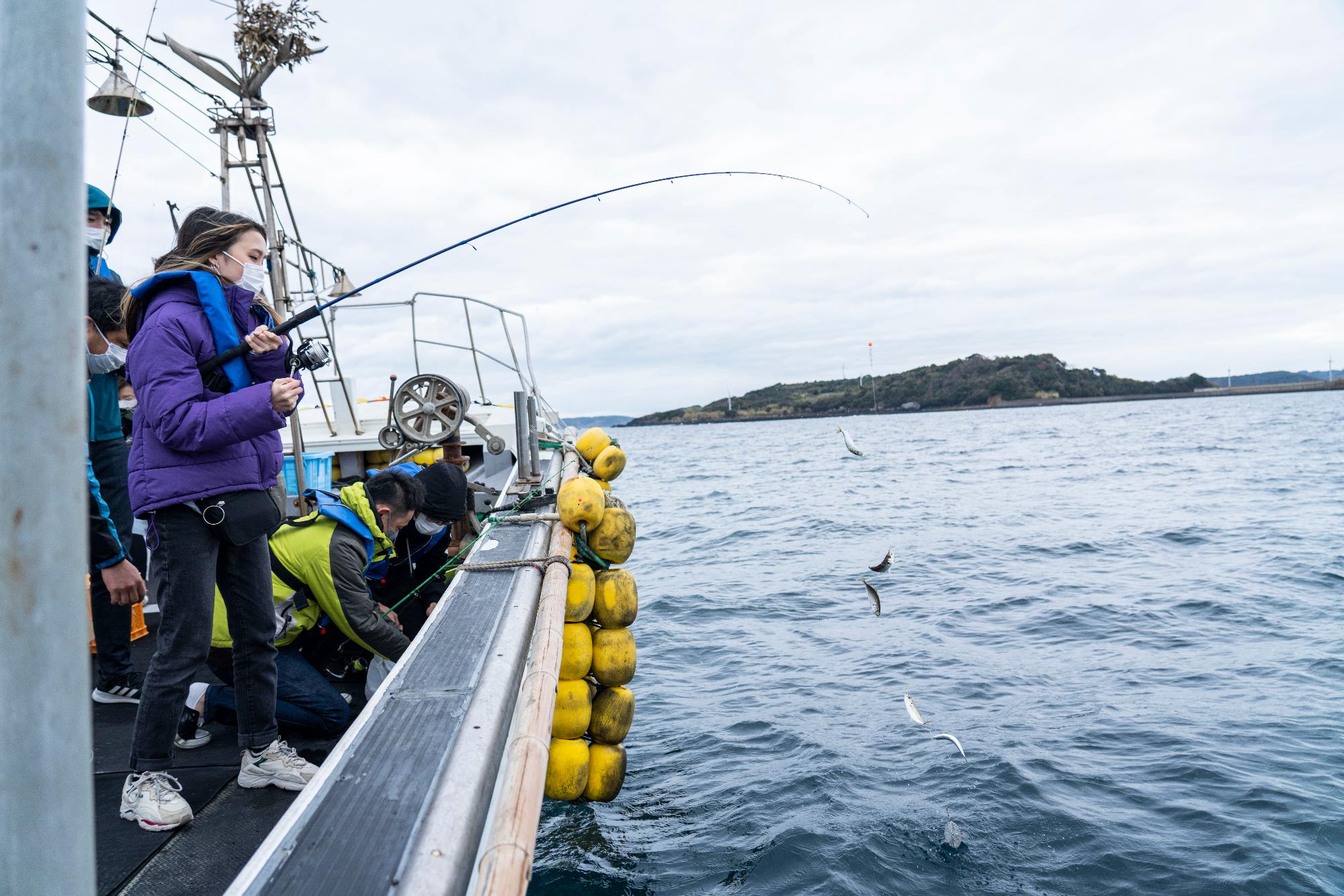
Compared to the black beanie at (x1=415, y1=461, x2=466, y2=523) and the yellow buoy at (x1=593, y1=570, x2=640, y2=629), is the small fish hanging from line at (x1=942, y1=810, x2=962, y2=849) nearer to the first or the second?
the yellow buoy at (x1=593, y1=570, x2=640, y2=629)

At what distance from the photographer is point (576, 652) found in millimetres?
4223

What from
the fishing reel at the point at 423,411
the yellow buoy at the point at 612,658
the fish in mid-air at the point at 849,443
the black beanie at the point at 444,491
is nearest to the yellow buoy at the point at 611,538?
the yellow buoy at the point at 612,658

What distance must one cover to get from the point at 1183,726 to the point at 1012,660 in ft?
5.56

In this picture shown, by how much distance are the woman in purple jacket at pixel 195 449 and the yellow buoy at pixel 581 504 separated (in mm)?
1857

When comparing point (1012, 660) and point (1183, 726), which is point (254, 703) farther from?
point (1012, 660)

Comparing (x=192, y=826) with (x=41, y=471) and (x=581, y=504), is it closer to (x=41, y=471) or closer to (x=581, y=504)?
(x=581, y=504)

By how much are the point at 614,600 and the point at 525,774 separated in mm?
2650

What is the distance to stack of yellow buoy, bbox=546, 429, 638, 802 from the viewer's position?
13.4 ft

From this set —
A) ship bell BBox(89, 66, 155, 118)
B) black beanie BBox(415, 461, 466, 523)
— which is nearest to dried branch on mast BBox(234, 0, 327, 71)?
ship bell BBox(89, 66, 155, 118)

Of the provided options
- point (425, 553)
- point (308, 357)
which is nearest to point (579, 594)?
point (425, 553)

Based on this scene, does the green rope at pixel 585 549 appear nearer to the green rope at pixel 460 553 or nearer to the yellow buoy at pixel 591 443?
the green rope at pixel 460 553

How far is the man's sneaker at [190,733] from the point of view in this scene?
11.1ft

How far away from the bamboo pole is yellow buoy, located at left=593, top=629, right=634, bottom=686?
1.26 metres

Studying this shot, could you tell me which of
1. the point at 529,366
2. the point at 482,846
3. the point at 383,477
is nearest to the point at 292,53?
the point at 529,366
